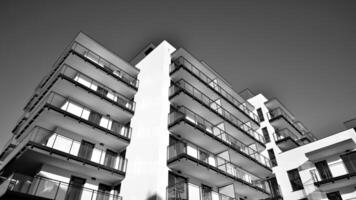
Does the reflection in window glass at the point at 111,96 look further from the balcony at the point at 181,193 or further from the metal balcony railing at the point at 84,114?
the balcony at the point at 181,193

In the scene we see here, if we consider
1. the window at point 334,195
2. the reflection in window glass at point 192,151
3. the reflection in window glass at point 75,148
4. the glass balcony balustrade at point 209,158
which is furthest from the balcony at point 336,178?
the reflection in window glass at point 75,148

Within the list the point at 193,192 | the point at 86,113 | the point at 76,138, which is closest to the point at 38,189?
the point at 76,138

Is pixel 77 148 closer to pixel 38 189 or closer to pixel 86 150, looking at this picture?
pixel 86 150

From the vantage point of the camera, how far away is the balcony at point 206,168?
55.4 ft

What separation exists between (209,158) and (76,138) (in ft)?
38.5

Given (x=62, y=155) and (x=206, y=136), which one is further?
(x=206, y=136)

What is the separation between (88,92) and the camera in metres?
19.4

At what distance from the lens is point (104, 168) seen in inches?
659

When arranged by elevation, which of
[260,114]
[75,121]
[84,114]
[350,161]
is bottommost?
[350,161]

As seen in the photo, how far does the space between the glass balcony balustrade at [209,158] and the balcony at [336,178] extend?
5568 mm

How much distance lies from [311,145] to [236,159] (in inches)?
400

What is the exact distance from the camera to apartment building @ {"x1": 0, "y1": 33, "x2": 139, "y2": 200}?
47.9ft

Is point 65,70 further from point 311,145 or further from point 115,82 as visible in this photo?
point 311,145

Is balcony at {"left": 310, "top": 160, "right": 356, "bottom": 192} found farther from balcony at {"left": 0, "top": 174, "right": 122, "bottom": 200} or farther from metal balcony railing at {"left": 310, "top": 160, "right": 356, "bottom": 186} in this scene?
balcony at {"left": 0, "top": 174, "right": 122, "bottom": 200}
